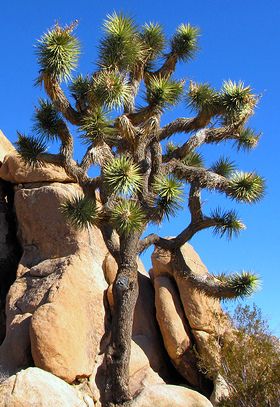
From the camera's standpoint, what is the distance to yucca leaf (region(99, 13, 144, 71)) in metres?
12.0

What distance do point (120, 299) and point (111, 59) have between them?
15.8 feet

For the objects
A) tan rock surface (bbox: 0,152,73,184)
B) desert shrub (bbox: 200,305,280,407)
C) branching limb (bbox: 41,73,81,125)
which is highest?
tan rock surface (bbox: 0,152,73,184)

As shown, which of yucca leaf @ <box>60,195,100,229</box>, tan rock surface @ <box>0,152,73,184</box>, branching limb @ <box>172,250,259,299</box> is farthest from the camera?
tan rock surface @ <box>0,152,73,184</box>

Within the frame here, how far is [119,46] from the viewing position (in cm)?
1203

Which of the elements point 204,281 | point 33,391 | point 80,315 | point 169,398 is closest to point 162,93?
point 204,281

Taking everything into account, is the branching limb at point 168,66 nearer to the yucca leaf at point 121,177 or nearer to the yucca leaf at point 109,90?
the yucca leaf at point 109,90

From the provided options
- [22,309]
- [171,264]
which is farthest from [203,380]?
[22,309]

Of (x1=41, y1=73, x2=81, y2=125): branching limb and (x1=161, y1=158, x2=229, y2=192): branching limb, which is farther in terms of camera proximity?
(x1=161, y1=158, x2=229, y2=192): branching limb

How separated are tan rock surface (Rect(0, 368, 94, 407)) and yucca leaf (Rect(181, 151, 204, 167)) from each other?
5.78 metres

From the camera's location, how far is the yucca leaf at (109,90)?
11.2 meters

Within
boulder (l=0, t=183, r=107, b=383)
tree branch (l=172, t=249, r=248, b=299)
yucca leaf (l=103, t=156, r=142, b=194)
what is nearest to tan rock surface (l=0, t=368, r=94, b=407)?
boulder (l=0, t=183, r=107, b=383)

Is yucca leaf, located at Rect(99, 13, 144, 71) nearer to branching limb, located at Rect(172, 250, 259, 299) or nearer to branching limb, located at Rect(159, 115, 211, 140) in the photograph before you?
branching limb, located at Rect(159, 115, 211, 140)

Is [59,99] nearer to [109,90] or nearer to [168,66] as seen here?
[109,90]

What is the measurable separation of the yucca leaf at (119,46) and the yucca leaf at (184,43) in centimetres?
158
